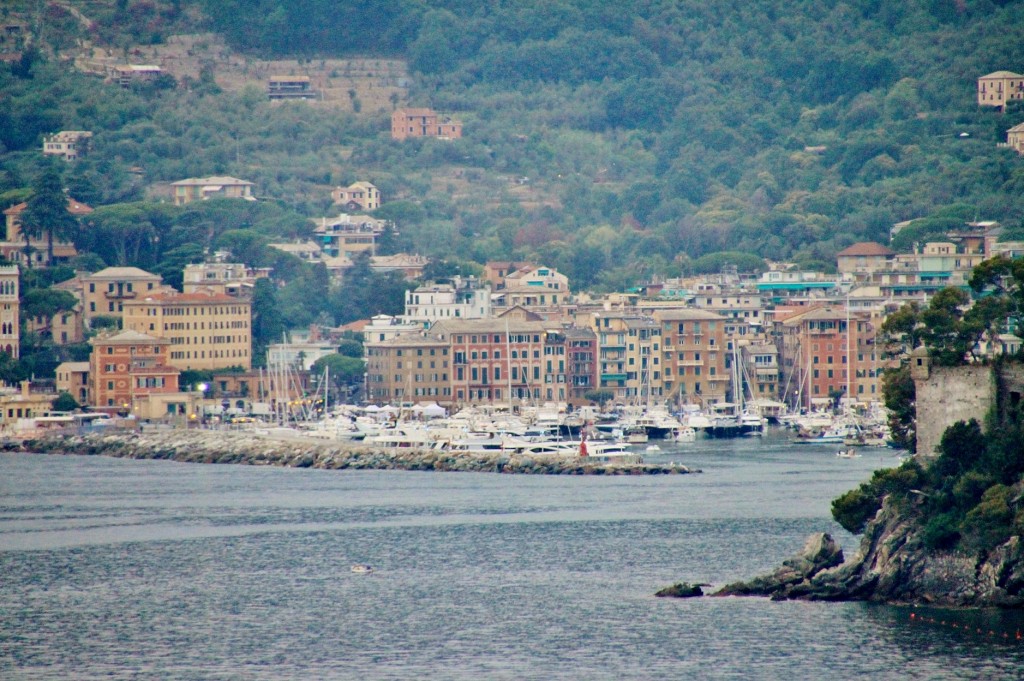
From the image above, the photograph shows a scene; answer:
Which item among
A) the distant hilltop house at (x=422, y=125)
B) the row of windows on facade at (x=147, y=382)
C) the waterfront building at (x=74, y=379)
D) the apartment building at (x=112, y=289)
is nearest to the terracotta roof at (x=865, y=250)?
the apartment building at (x=112, y=289)

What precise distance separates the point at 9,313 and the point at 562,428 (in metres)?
24.6

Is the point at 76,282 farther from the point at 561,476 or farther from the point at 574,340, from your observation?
the point at 561,476

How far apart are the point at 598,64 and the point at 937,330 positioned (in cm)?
13083

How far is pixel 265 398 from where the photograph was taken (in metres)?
85.2

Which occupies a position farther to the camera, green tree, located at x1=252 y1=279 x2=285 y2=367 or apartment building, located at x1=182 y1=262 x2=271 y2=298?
green tree, located at x1=252 y1=279 x2=285 y2=367

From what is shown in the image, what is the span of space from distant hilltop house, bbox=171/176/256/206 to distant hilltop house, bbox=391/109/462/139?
2272 cm

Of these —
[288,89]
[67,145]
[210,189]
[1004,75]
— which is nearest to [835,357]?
[210,189]

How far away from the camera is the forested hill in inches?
4806

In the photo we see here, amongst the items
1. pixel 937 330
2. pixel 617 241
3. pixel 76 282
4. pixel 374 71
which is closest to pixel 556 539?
pixel 937 330

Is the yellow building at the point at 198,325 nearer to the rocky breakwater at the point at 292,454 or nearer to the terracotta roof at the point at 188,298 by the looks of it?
the terracotta roof at the point at 188,298

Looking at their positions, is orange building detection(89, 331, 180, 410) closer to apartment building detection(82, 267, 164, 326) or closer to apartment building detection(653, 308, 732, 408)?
apartment building detection(82, 267, 164, 326)

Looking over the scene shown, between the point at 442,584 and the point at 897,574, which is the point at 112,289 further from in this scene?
the point at 897,574

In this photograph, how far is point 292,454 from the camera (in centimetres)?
6594

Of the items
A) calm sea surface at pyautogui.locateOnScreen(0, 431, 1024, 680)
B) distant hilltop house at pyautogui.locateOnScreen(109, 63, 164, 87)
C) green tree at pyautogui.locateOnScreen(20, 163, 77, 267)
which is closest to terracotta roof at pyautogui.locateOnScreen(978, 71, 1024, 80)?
distant hilltop house at pyautogui.locateOnScreen(109, 63, 164, 87)
